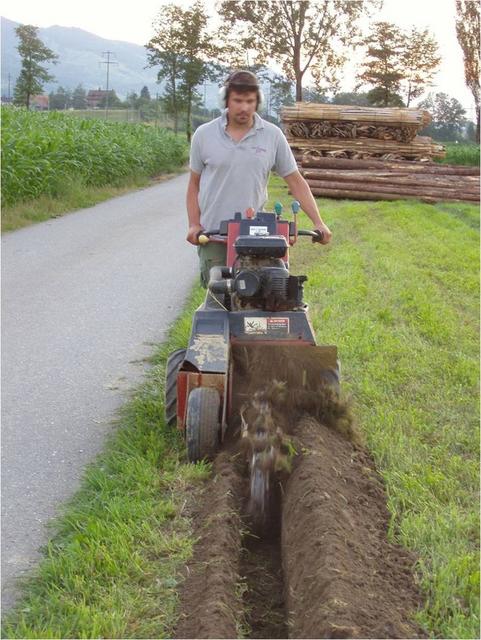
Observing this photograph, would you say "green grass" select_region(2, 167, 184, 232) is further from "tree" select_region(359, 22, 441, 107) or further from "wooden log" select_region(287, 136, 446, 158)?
"tree" select_region(359, 22, 441, 107)

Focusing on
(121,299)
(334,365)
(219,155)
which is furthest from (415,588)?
(121,299)

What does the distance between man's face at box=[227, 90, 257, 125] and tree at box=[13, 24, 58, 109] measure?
44924mm

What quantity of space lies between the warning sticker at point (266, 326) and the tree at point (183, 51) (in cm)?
3099

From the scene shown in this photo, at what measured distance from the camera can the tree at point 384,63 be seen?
37562mm

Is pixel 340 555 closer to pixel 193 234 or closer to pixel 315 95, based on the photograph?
pixel 193 234

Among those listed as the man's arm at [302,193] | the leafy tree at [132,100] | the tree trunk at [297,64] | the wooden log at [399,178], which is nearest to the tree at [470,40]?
the tree trunk at [297,64]

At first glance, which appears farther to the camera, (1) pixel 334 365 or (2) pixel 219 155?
(2) pixel 219 155

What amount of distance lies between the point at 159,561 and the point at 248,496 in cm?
73

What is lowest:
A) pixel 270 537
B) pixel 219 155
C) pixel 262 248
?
pixel 270 537

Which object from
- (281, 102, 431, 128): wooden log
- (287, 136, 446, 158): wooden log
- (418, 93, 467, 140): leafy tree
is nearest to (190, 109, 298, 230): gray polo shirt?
(287, 136, 446, 158): wooden log

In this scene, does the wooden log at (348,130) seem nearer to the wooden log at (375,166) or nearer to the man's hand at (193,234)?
the wooden log at (375,166)

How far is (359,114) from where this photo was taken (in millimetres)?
22281

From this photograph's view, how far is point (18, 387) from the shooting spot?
6.04 m

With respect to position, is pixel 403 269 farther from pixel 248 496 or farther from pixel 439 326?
pixel 248 496
